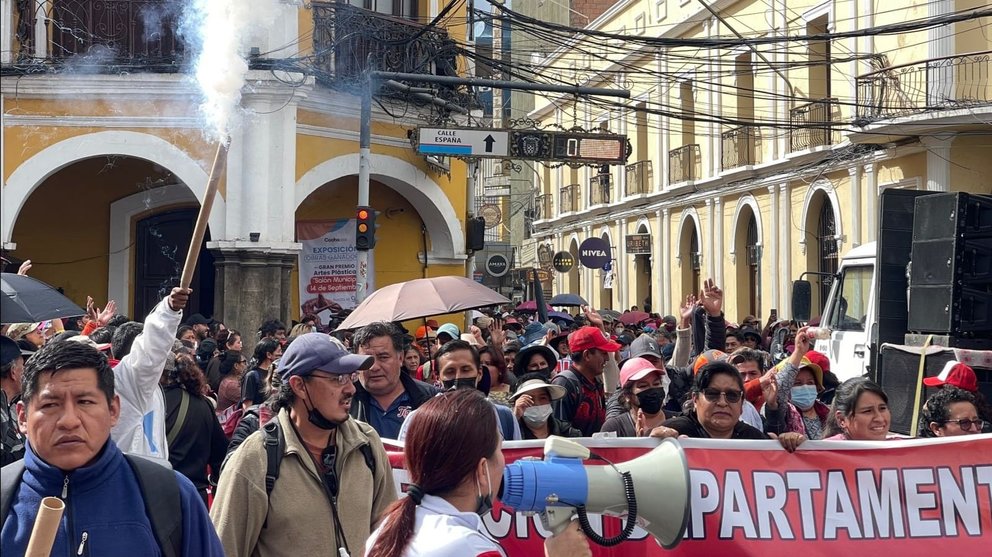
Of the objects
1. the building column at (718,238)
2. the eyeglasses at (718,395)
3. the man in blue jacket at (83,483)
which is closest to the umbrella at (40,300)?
the eyeglasses at (718,395)

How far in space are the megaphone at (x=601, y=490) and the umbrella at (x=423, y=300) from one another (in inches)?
233

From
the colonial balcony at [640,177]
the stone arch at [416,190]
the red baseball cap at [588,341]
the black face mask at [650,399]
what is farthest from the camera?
the colonial balcony at [640,177]

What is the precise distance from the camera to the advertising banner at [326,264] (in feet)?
65.8

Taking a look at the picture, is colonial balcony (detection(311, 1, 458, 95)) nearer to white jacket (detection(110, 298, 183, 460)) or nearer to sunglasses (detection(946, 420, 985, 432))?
sunglasses (detection(946, 420, 985, 432))

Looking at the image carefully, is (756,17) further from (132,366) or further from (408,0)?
(132,366)

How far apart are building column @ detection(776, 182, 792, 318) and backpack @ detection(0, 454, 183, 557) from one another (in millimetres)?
25554

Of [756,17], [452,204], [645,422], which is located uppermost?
[756,17]

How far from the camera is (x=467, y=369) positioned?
6.46 m

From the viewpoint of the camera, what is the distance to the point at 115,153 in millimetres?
17359

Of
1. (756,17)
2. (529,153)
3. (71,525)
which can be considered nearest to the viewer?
(71,525)

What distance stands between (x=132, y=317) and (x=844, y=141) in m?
14.0

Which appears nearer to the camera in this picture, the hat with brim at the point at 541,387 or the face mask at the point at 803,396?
the hat with brim at the point at 541,387

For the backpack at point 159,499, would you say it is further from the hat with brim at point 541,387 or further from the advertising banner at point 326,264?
the advertising banner at point 326,264

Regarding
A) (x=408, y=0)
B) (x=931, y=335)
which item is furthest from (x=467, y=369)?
(x=408, y=0)
